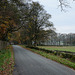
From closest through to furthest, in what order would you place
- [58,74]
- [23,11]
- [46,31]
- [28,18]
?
1. [58,74]
2. [23,11]
3. [28,18]
4. [46,31]

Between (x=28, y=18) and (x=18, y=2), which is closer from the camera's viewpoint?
(x=18, y=2)

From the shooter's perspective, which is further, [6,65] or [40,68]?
[6,65]

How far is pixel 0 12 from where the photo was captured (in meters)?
10.4

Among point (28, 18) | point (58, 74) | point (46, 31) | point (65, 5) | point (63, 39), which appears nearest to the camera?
point (58, 74)

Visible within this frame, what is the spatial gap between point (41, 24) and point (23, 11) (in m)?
17.0

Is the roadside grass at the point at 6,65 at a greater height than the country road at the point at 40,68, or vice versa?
the roadside grass at the point at 6,65

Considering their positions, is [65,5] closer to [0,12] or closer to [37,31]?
[0,12]

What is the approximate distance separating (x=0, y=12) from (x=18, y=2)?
8.45 ft

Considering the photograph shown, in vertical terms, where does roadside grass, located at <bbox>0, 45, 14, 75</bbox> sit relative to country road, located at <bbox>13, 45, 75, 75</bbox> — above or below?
above

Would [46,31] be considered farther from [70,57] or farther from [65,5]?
[65,5]

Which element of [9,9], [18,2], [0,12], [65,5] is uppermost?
[18,2]

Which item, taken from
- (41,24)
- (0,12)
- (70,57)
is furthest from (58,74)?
(41,24)

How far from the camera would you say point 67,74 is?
5828mm

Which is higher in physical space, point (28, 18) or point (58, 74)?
point (28, 18)
